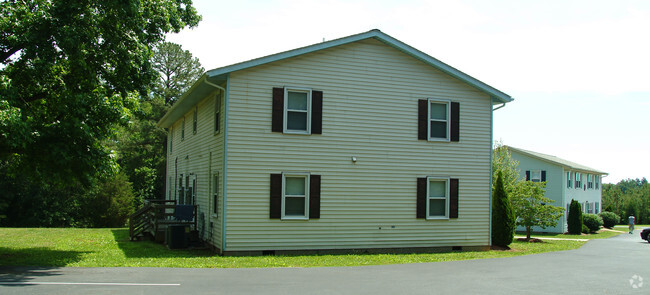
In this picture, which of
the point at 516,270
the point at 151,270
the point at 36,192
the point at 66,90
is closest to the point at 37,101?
the point at 66,90

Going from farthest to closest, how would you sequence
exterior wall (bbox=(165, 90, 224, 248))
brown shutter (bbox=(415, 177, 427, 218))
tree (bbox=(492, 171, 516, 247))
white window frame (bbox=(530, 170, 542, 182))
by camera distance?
white window frame (bbox=(530, 170, 542, 182)) → tree (bbox=(492, 171, 516, 247)) → brown shutter (bbox=(415, 177, 427, 218)) → exterior wall (bbox=(165, 90, 224, 248))

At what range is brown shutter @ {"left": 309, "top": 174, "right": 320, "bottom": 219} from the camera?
1669 centimetres

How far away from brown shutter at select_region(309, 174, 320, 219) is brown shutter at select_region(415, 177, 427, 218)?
3.67 m

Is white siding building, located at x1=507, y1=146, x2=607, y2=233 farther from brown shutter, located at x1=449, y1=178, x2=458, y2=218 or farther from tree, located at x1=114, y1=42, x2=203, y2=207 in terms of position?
tree, located at x1=114, y1=42, x2=203, y2=207

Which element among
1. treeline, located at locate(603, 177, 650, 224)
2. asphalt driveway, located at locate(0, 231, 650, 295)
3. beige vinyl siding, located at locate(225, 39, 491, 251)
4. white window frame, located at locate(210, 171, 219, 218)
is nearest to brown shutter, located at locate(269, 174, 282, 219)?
beige vinyl siding, located at locate(225, 39, 491, 251)

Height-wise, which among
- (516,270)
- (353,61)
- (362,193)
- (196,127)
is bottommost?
(516,270)

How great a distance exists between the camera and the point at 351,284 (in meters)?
10.9

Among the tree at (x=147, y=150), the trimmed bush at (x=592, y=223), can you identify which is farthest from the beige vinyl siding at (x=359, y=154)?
the tree at (x=147, y=150)

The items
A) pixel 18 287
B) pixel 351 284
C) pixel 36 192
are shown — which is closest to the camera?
pixel 18 287

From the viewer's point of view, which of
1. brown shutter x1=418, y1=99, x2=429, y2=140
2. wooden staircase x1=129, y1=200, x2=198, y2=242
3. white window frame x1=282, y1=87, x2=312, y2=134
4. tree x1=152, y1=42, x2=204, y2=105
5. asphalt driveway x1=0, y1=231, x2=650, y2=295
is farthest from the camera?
tree x1=152, y1=42, x2=204, y2=105

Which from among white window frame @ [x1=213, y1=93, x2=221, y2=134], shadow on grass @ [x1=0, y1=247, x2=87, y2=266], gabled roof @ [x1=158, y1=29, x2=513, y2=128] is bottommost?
shadow on grass @ [x1=0, y1=247, x2=87, y2=266]

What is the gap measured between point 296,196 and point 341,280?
561 centimetres

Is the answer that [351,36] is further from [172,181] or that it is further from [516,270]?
[172,181]

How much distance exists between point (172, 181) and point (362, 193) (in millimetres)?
14473
